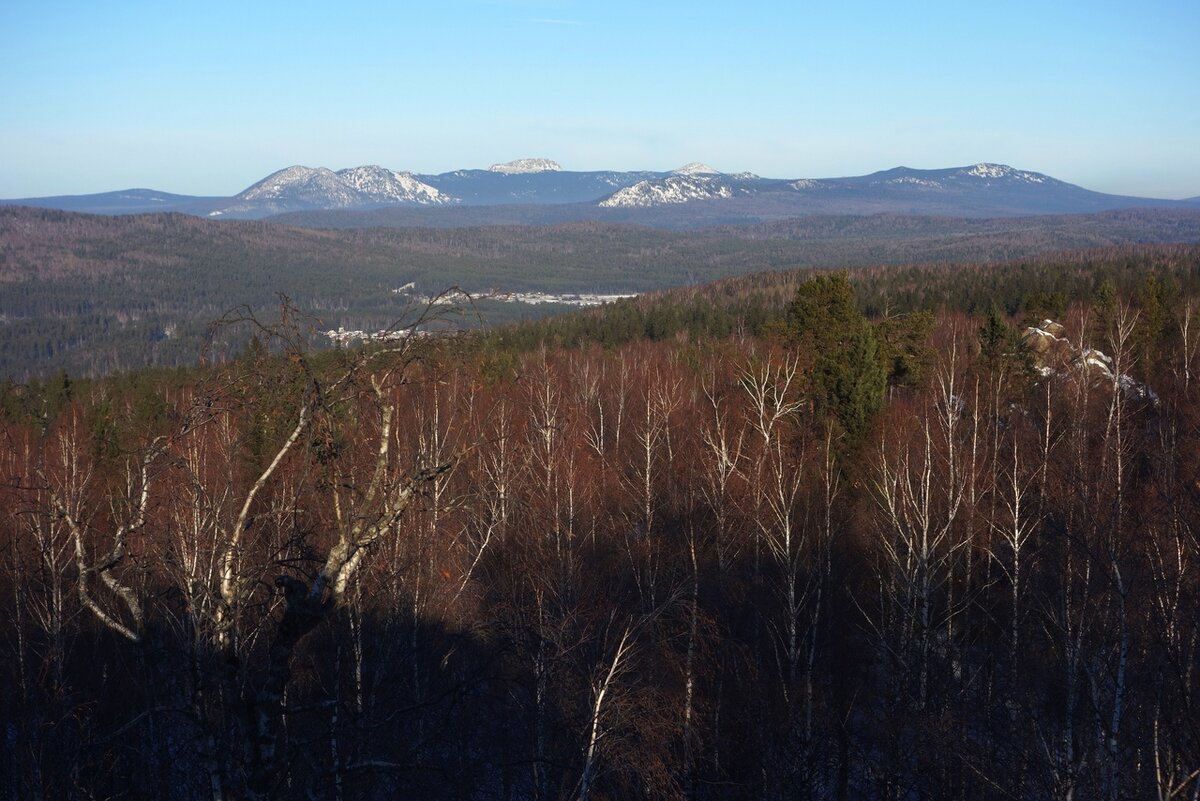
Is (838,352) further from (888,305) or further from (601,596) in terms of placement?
(888,305)

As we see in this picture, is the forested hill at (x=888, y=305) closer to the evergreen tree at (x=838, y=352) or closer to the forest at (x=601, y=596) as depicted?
the evergreen tree at (x=838, y=352)

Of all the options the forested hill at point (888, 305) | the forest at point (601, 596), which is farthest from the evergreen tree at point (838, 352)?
the forested hill at point (888, 305)

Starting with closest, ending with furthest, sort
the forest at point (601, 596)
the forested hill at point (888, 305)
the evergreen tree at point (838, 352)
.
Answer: the forest at point (601, 596) → the evergreen tree at point (838, 352) → the forested hill at point (888, 305)

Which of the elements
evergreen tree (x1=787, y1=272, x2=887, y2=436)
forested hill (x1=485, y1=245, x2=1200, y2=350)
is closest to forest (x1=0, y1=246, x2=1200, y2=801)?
evergreen tree (x1=787, y1=272, x2=887, y2=436)

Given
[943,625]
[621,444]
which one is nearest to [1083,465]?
[943,625]

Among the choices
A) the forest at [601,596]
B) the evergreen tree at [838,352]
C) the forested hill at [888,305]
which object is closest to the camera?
the forest at [601,596]

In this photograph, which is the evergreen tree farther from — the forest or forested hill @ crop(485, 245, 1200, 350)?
forested hill @ crop(485, 245, 1200, 350)

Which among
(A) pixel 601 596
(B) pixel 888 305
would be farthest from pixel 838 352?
(B) pixel 888 305

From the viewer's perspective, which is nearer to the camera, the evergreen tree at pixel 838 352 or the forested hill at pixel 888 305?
the evergreen tree at pixel 838 352

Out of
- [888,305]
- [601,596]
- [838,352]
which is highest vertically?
[838,352]
